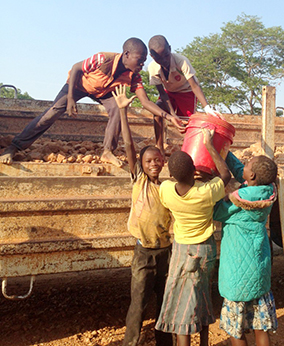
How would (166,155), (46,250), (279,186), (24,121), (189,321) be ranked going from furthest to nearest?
(24,121)
(166,155)
(279,186)
(46,250)
(189,321)

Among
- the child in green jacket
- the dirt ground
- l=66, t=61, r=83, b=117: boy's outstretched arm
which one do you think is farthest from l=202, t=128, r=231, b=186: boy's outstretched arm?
l=66, t=61, r=83, b=117: boy's outstretched arm

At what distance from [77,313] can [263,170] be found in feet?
6.22

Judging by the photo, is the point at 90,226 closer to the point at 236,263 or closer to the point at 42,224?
the point at 42,224

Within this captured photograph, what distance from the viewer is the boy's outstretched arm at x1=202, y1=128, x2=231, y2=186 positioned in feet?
6.95

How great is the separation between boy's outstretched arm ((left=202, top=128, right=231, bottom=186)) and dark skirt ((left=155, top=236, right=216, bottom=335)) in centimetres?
41

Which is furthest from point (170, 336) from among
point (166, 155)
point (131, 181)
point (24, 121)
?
point (24, 121)

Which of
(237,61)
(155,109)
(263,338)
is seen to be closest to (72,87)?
(155,109)

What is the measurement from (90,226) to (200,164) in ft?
2.65

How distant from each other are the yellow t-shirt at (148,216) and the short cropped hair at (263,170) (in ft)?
1.85

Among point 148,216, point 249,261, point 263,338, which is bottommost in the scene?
point 263,338

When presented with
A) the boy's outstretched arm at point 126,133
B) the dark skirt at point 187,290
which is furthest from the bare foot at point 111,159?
the dark skirt at point 187,290

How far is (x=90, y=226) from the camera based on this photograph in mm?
2221

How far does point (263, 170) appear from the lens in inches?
75.7

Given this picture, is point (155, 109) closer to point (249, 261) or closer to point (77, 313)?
point (249, 261)
